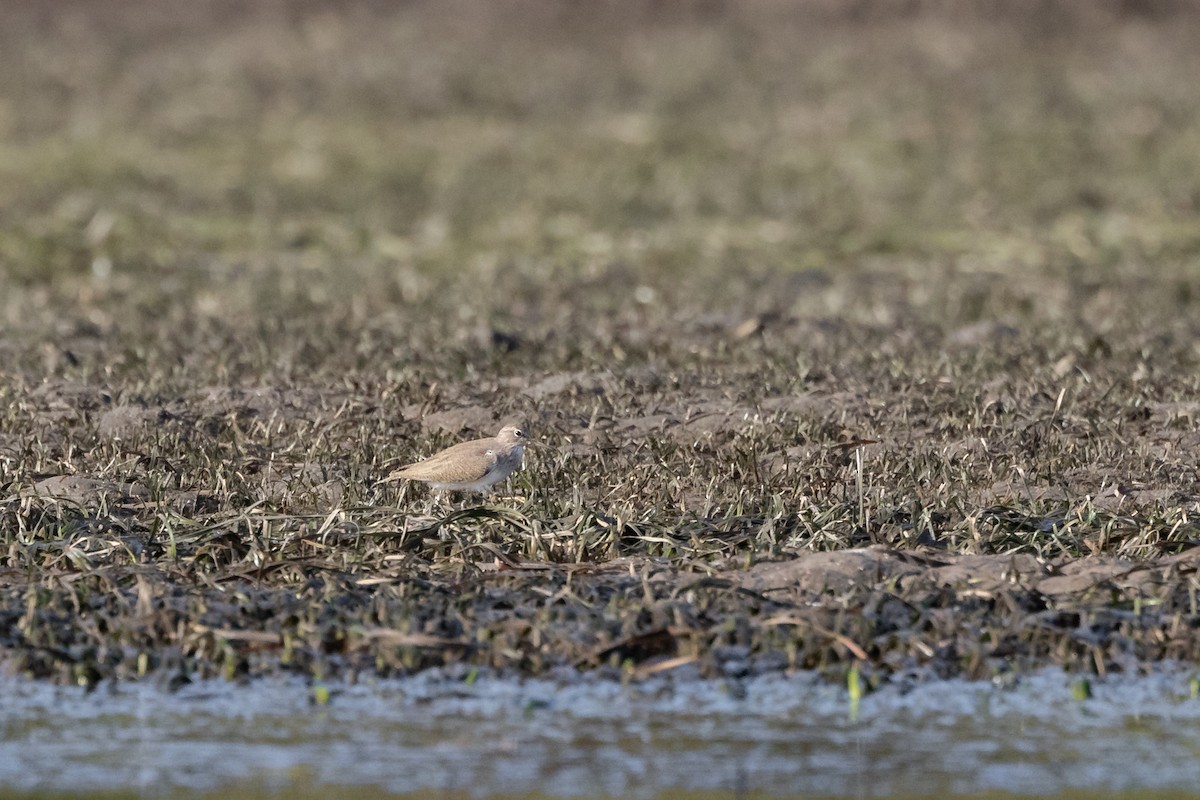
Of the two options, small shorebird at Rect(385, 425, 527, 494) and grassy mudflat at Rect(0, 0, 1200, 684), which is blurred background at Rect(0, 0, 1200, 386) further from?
small shorebird at Rect(385, 425, 527, 494)

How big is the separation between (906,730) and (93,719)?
6.75ft

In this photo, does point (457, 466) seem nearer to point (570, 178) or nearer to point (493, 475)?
point (493, 475)

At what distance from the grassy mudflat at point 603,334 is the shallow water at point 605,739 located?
208mm

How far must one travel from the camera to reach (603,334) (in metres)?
13.1

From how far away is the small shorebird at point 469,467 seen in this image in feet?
26.7

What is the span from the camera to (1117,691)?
640cm

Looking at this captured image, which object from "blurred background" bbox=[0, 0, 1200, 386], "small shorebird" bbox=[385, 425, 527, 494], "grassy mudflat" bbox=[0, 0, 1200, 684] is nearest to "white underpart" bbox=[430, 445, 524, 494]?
"small shorebird" bbox=[385, 425, 527, 494]

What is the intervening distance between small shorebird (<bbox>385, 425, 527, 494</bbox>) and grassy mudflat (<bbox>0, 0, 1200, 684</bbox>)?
0.10 meters

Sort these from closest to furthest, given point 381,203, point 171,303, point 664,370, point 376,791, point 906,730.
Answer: point 376,791 < point 906,730 < point 664,370 < point 171,303 < point 381,203

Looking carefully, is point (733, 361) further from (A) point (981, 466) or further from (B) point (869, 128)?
(B) point (869, 128)

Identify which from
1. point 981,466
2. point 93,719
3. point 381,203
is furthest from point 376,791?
point 381,203

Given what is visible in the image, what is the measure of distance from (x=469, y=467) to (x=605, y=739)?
2404 millimetres

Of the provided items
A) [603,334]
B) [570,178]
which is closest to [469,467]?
[603,334]

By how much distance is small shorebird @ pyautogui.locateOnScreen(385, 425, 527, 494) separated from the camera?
8125 millimetres
